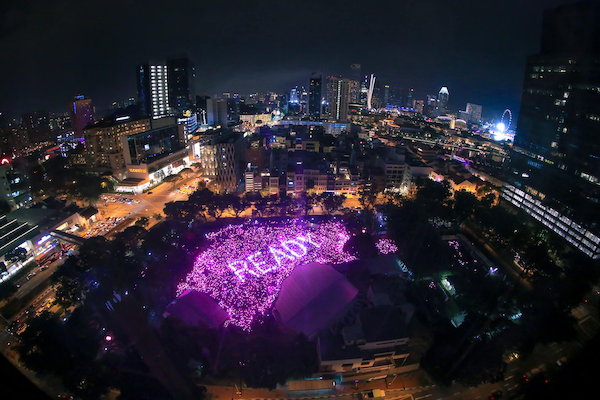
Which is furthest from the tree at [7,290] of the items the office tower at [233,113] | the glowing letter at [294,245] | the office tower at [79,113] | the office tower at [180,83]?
the office tower at [180,83]

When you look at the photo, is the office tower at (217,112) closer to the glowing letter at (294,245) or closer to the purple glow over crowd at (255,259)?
the purple glow over crowd at (255,259)

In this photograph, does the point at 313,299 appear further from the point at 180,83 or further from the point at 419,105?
the point at 419,105

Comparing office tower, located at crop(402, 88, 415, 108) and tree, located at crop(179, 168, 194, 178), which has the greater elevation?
office tower, located at crop(402, 88, 415, 108)

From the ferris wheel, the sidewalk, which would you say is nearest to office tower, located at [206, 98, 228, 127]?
the sidewalk

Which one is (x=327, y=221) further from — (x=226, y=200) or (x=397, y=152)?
(x=397, y=152)

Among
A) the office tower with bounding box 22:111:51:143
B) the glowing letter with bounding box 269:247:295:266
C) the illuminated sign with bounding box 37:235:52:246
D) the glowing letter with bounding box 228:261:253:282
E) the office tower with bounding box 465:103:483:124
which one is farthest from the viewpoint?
the office tower with bounding box 465:103:483:124

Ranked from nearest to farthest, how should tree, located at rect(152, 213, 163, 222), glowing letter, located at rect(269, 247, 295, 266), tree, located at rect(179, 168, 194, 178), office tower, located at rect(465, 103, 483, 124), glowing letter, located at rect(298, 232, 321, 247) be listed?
glowing letter, located at rect(269, 247, 295, 266) < glowing letter, located at rect(298, 232, 321, 247) < tree, located at rect(152, 213, 163, 222) < tree, located at rect(179, 168, 194, 178) < office tower, located at rect(465, 103, 483, 124)

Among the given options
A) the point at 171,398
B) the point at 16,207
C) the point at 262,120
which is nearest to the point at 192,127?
the point at 262,120

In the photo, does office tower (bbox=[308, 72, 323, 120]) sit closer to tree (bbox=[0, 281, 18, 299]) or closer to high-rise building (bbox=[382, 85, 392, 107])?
high-rise building (bbox=[382, 85, 392, 107])
